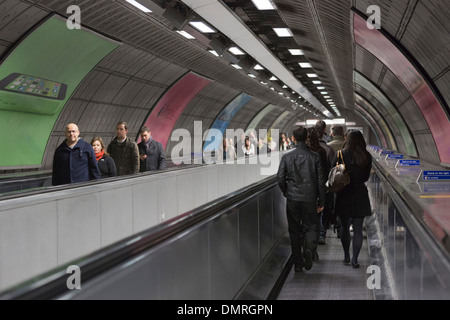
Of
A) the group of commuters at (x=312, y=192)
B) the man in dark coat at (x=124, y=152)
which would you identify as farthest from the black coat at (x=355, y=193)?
the man in dark coat at (x=124, y=152)

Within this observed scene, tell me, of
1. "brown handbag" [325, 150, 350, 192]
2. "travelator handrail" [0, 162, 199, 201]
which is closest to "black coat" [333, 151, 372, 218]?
"brown handbag" [325, 150, 350, 192]

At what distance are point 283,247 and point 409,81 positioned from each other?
21.2 feet

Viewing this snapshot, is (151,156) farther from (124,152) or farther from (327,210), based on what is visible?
(327,210)

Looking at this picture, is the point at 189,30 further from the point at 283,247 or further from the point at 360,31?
the point at 283,247

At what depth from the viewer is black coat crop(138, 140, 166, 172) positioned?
864 cm

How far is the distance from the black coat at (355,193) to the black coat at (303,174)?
35cm

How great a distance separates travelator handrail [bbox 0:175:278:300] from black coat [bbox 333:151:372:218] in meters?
2.29

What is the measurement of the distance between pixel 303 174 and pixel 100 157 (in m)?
3.52

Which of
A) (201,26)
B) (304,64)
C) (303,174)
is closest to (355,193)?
(303,174)

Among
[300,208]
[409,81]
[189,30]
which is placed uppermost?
[189,30]

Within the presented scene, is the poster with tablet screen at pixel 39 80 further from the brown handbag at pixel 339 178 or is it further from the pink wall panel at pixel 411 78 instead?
the brown handbag at pixel 339 178

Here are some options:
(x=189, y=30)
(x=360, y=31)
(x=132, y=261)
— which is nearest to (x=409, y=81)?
(x=360, y=31)

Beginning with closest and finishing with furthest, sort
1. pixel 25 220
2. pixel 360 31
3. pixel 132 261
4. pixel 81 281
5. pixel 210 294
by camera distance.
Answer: pixel 81 281
pixel 132 261
pixel 210 294
pixel 25 220
pixel 360 31
